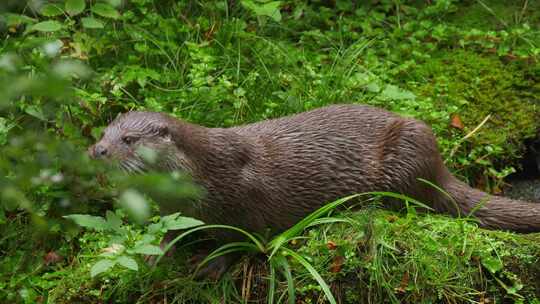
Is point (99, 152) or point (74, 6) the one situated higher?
point (74, 6)

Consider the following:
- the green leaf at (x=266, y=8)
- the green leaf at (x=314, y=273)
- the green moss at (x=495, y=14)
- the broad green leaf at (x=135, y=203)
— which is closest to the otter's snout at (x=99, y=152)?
the green leaf at (x=314, y=273)

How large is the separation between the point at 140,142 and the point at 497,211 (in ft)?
4.64

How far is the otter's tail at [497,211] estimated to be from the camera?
312cm

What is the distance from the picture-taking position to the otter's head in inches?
103

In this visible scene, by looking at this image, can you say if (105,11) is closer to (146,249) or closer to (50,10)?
(50,10)

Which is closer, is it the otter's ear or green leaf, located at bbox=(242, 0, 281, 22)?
the otter's ear

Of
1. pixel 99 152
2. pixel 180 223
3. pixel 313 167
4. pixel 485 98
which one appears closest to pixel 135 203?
pixel 180 223

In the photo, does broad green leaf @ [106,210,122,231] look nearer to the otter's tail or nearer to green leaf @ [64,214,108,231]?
green leaf @ [64,214,108,231]

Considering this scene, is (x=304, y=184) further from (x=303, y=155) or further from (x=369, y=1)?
(x=369, y=1)

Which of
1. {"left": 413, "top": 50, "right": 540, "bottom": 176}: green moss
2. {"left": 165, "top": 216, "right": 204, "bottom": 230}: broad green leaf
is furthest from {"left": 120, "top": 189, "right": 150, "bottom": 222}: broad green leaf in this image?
{"left": 413, "top": 50, "right": 540, "bottom": 176}: green moss

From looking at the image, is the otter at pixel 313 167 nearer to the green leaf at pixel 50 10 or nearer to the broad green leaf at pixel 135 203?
the green leaf at pixel 50 10

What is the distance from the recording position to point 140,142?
2.69m

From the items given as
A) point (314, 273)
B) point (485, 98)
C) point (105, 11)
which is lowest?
point (485, 98)

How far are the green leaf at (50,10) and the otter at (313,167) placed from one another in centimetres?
77
